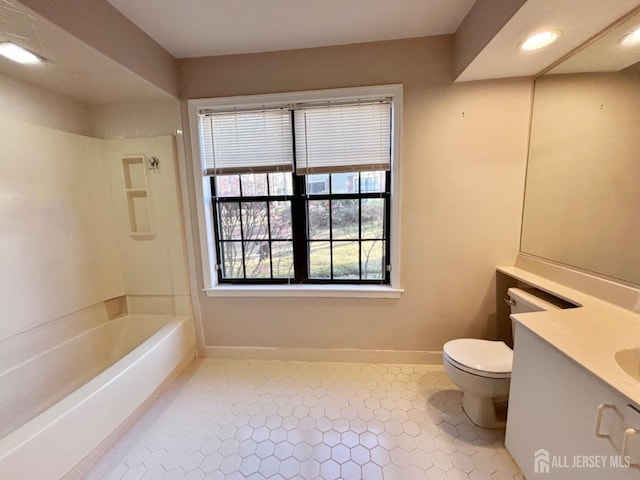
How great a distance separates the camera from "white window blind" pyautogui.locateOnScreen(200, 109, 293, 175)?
1.96 meters

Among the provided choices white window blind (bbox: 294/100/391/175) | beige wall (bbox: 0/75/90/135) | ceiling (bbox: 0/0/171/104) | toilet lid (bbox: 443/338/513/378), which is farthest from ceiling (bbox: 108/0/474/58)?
toilet lid (bbox: 443/338/513/378)

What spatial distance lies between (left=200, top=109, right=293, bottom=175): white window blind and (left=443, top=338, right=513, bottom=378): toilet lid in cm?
163

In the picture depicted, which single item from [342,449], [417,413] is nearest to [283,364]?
[342,449]

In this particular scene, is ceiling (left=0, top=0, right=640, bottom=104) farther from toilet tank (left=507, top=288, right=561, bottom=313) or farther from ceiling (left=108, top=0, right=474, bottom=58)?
toilet tank (left=507, top=288, right=561, bottom=313)

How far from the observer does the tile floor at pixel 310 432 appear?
4.29 feet

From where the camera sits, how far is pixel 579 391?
89 centimetres

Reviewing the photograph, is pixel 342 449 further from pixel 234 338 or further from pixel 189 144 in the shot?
pixel 189 144

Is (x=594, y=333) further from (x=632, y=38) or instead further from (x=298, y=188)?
(x=298, y=188)

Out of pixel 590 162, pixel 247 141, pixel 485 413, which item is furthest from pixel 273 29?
pixel 485 413

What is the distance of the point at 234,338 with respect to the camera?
2238 millimetres

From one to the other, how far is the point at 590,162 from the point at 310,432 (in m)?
2.17

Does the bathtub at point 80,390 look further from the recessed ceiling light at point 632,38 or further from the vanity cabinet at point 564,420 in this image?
the recessed ceiling light at point 632,38

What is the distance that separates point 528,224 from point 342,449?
184 cm

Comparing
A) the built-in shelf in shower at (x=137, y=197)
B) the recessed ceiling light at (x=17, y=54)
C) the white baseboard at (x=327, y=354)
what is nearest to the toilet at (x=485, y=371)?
the white baseboard at (x=327, y=354)
